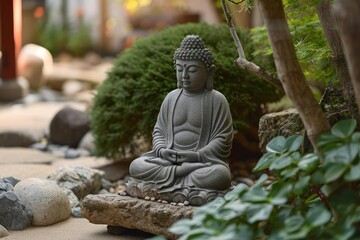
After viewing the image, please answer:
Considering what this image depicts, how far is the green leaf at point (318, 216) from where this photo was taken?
4320 mm

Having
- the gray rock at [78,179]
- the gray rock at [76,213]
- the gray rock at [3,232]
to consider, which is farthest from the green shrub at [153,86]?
the gray rock at [3,232]

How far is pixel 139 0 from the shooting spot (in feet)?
54.3

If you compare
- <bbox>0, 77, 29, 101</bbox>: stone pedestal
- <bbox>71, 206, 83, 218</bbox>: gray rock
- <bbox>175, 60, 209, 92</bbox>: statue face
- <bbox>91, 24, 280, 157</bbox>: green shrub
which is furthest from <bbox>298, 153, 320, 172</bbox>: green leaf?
<bbox>0, 77, 29, 101</bbox>: stone pedestal

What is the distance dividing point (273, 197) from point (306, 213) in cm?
23

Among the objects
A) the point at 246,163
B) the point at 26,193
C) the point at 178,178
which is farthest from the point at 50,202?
the point at 246,163

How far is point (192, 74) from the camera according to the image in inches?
245

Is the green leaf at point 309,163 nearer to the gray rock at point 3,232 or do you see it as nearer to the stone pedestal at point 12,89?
the gray rock at point 3,232

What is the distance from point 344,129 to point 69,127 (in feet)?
19.6

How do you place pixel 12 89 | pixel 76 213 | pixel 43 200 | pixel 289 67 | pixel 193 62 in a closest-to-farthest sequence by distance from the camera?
pixel 289 67 → pixel 193 62 → pixel 43 200 → pixel 76 213 → pixel 12 89

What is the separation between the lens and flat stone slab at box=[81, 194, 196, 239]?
19.0 feet

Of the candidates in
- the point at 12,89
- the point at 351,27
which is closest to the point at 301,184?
the point at 351,27

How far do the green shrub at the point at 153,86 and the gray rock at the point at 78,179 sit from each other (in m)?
1.01

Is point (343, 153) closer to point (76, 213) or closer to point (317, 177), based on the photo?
point (317, 177)

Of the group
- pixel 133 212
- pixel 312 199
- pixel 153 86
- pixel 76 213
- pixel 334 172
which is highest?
pixel 153 86
